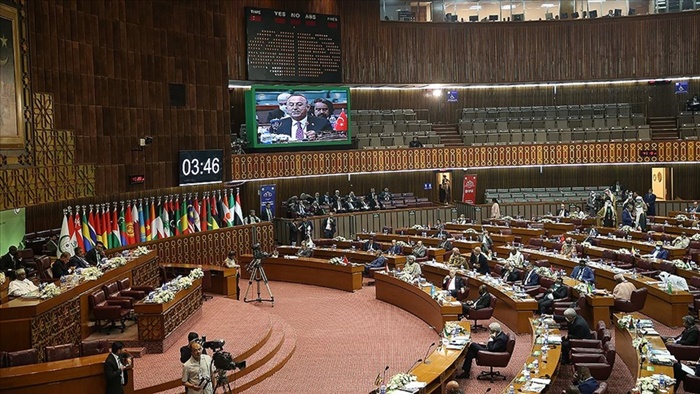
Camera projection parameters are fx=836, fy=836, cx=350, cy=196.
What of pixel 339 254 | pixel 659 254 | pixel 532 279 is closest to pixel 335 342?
pixel 532 279

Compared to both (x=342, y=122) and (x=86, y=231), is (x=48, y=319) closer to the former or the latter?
(x=86, y=231)

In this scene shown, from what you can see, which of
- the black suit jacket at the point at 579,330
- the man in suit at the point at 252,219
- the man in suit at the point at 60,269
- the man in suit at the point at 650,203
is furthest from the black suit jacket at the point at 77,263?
the man in suit at the point at 650,203

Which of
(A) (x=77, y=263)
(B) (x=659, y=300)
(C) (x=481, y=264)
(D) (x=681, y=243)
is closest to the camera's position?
(A) (x=77, y=263)

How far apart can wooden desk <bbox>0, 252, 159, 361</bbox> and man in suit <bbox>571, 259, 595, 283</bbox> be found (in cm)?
1001

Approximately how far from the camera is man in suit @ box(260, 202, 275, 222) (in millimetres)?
29578

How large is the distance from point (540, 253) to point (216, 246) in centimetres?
1008

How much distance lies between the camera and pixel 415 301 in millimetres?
19047

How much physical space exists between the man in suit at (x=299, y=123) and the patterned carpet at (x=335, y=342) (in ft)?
33.4

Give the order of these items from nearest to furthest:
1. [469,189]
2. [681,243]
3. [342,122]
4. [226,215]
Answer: [681,243] → [226,215] → [342,122] → [469,189]

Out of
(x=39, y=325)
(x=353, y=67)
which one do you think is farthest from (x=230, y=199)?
(x=39, y=325)

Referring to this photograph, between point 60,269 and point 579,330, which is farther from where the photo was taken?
point 60,269

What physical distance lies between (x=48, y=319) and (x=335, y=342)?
19.6 ft

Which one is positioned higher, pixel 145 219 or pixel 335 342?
pixel 145 219

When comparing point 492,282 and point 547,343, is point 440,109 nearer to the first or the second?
point 492,282
